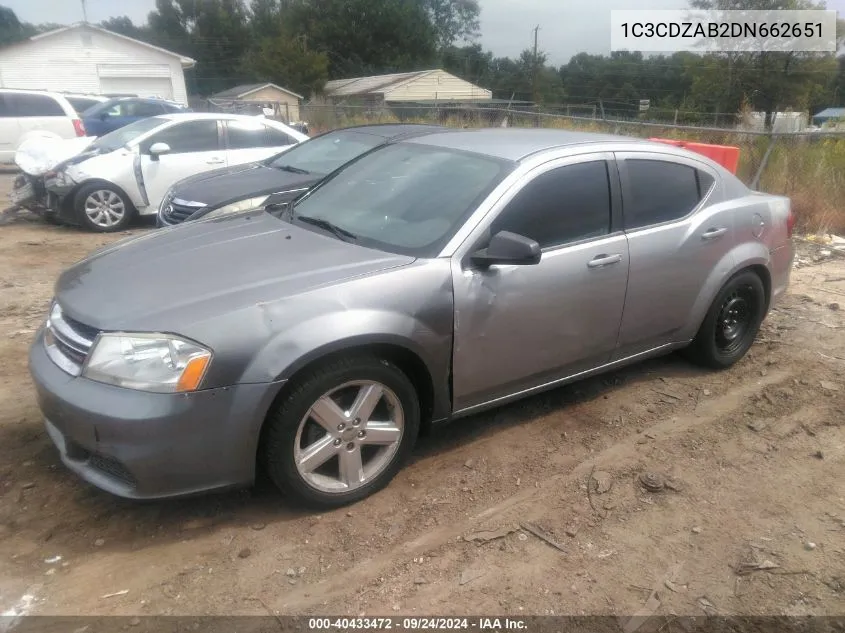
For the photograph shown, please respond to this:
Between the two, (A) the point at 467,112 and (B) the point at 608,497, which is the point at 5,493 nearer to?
(B) the point at 608,497

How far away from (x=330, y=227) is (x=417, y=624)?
80.8 inches

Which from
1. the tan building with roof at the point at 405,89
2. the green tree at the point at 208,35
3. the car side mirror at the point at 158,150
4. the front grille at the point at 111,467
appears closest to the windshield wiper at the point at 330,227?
the front grille at the point at 111,467

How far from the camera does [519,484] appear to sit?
3.40 meters

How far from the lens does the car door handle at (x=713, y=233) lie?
4234 millimetres

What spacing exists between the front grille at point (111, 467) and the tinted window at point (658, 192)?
→ 2886 mm

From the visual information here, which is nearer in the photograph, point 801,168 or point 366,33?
point 801,168

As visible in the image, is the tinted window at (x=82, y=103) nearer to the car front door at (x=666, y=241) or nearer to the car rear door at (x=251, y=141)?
the car rear door at (x=251, y=141)

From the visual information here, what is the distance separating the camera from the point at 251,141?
379 inches

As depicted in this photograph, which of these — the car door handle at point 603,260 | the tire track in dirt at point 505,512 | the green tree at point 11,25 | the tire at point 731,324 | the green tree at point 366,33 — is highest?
the green tree at point 11,25

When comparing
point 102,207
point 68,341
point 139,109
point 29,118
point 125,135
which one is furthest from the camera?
point 139,109

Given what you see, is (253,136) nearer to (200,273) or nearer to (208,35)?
(200,273)

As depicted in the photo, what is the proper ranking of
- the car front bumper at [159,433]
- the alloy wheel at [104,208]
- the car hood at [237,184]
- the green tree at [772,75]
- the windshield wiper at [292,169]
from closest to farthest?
the car front bumper at [159,433] → the car hood at [237,184] → the windshield wiper at [292,169] → the alloy wheel at [104,208] → the green tree at [772,75]

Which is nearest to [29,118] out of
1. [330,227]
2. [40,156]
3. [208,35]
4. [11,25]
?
[40,156]

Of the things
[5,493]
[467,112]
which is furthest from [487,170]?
[467,112]
